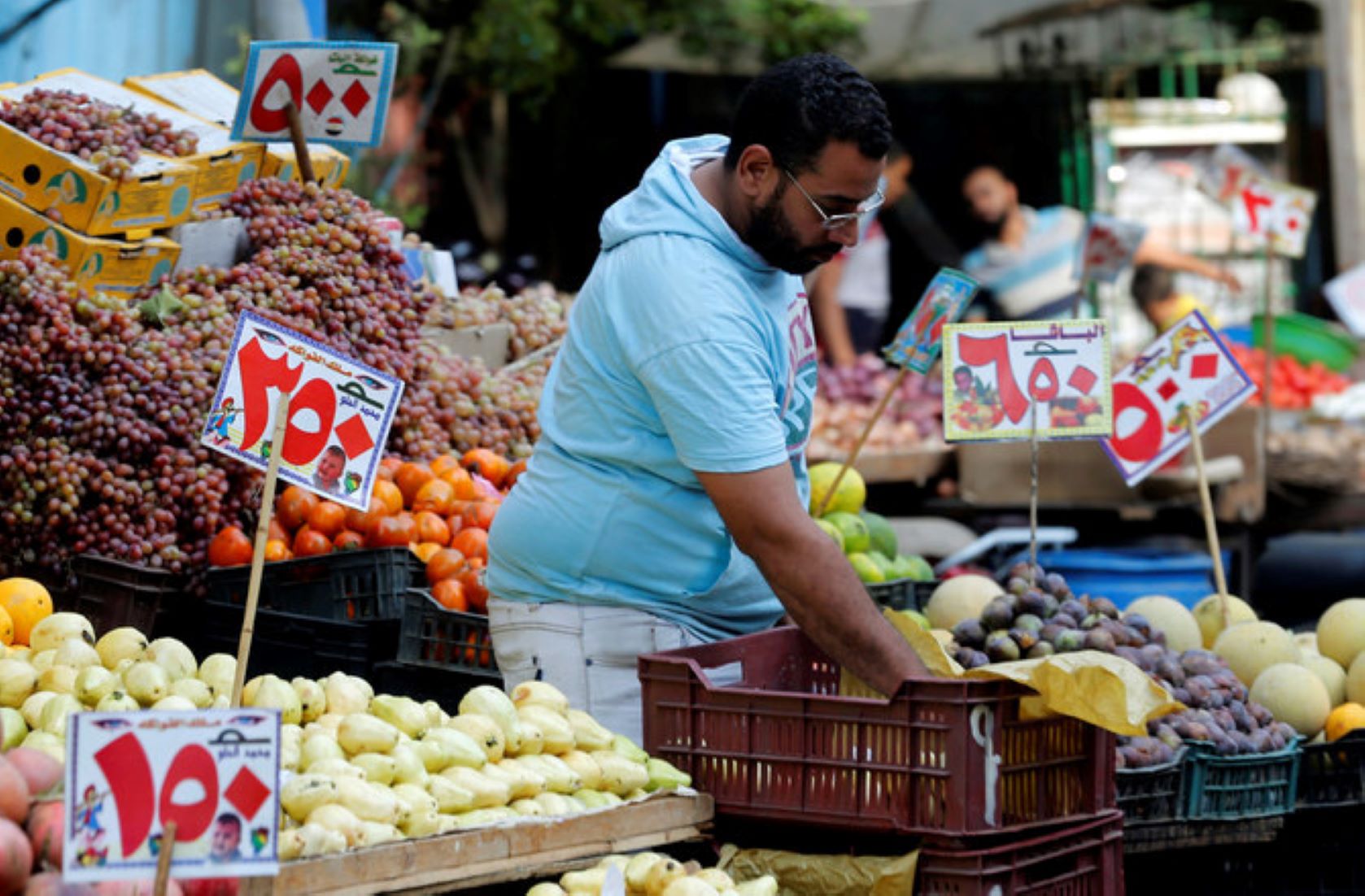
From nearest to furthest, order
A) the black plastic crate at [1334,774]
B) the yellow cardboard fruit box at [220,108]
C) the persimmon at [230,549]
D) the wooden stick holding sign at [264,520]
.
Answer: the wooden stick holding sign at [264,520]
the black plastic crate at [1334,774]
the persimmon at [230,549]
the yellow cardboard fruit box at [220,108]

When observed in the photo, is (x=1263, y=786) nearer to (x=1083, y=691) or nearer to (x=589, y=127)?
(x=1083, y=691)

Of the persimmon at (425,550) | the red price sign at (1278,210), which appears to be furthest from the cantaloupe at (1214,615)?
the red price sign at (1278,210)

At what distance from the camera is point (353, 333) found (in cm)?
519

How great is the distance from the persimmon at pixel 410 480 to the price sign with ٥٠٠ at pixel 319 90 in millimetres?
1092

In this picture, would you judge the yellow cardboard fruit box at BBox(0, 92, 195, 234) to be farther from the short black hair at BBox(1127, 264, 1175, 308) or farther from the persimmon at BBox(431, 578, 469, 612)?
the short black hair at BBox(1127, 264, 1175, 308)

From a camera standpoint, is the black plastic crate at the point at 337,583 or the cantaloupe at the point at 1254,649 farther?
the cantaloupe at the point at 1254,649

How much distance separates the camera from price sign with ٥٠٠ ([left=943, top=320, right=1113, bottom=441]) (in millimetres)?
4547

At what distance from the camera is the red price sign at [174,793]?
7.66 ft

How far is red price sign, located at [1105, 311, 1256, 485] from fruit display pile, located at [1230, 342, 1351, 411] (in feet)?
18.2

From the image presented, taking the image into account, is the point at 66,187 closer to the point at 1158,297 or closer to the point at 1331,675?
the point at 1331,675

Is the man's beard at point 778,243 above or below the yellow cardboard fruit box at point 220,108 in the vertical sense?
below

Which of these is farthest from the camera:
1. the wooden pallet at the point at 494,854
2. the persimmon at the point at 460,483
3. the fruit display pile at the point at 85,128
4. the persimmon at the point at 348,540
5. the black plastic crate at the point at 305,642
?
the fruit display pile at the point at 85,128

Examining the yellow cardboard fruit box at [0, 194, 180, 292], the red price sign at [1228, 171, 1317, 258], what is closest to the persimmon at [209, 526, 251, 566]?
the yellow cardboard fruit box at [0, 194, 180, 292]

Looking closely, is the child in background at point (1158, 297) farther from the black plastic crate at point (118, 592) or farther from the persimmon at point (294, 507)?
the black plastic crate at point (118, 592)
